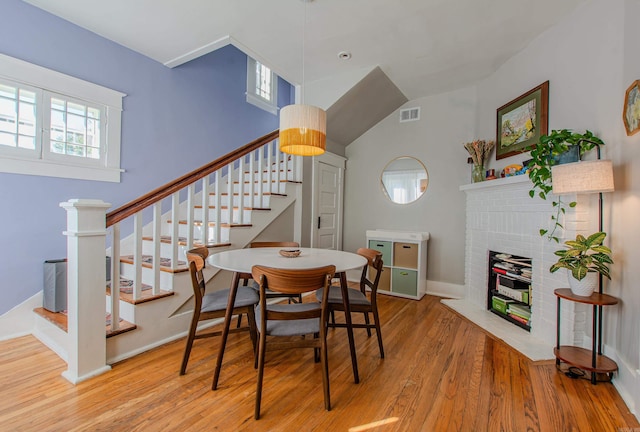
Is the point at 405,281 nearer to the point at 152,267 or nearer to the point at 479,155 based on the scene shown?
the point at 479,155

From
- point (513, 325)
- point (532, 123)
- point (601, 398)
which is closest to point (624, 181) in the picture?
point (532, 123)

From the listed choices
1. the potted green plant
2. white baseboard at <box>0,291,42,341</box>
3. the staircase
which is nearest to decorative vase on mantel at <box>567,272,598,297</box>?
the potted green plant

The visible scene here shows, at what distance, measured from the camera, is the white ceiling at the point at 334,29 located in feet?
7.69

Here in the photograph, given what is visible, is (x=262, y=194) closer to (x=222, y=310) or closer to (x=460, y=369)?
(x=222, y=310)

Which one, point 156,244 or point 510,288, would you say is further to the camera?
point 510,288

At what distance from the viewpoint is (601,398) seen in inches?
68.0

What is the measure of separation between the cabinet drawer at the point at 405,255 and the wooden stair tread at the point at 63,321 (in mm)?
3005

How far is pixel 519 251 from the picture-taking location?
109 inches

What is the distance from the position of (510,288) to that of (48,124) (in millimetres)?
4653

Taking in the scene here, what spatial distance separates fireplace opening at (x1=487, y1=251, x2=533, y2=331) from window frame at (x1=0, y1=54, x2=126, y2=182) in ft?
13.6

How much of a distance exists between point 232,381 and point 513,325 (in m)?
2.63

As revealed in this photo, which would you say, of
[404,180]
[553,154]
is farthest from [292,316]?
[404,180]

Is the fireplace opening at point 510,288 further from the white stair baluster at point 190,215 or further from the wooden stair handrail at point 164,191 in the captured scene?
the white stair baluster at point 190,215

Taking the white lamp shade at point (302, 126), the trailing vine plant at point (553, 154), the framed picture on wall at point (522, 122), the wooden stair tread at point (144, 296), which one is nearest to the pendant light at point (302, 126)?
the white lamp shade at point (302, 126)
